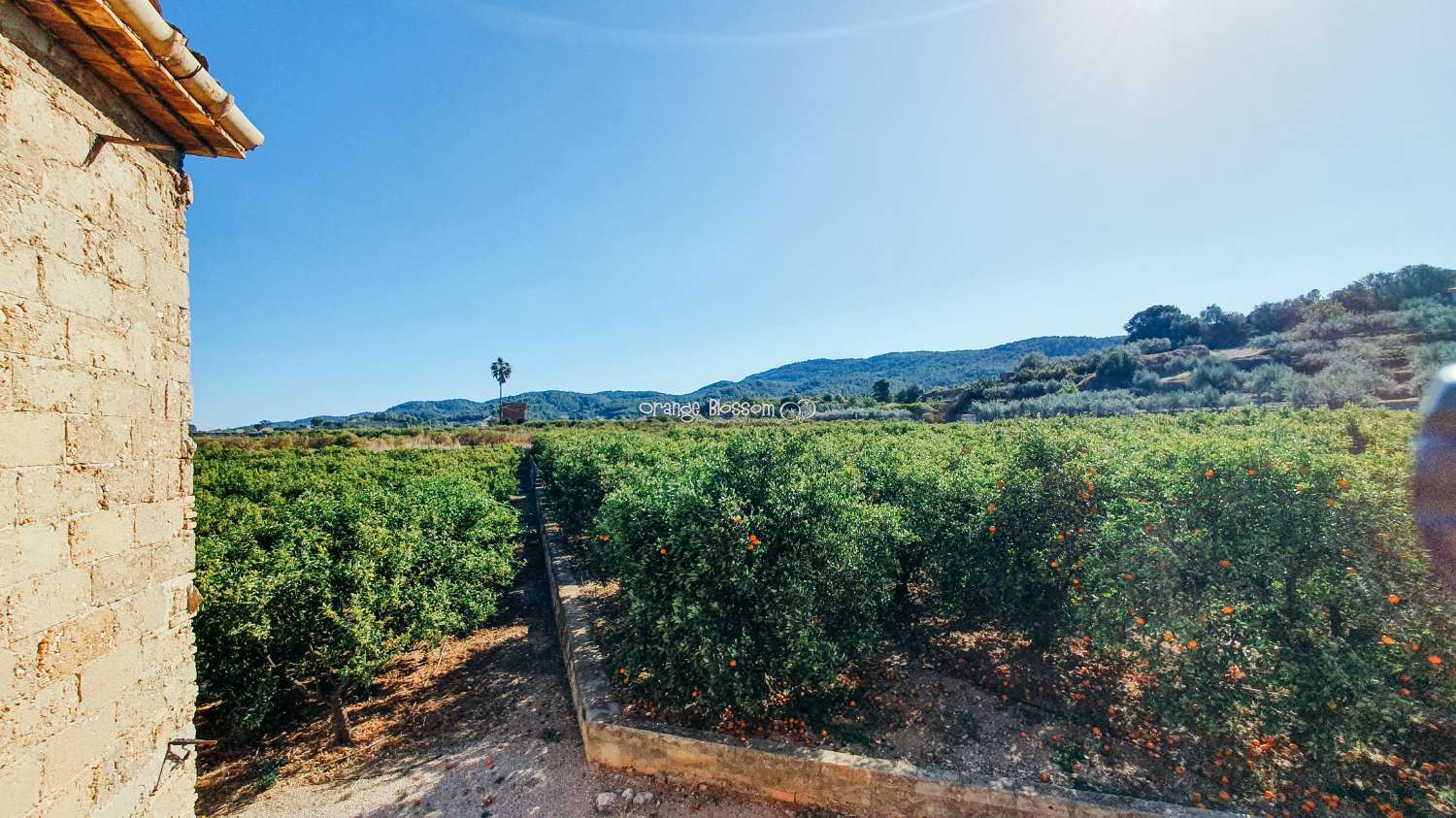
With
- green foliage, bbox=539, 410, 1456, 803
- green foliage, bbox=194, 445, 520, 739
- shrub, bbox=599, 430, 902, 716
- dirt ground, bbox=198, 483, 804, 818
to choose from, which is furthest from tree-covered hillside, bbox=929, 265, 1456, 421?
green foliage, bbox=194, 445, 520, 739

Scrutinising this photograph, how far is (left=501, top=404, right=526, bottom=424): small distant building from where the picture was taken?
86.5 m

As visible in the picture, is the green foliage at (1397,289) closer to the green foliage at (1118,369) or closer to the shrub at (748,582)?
the green foliage at (1118,369)

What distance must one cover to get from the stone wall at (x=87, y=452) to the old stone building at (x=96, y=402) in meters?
0.01

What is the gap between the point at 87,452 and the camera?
3.46 meters

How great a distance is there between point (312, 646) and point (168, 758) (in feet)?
11.5

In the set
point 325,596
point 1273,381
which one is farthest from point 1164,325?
point 325,596

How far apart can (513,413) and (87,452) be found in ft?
297

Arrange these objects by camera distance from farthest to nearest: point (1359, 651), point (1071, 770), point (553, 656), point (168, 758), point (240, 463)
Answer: point (240, 463) → point (553, 656) → point (1071, 770) → point (1359, 651) → point (168, 758)

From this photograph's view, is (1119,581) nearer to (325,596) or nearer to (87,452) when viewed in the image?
(87,452)

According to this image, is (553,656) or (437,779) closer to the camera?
(437,779)

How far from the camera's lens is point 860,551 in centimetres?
721

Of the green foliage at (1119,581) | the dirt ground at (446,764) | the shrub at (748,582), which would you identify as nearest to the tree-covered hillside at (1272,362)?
the green foliage at (1119,581)

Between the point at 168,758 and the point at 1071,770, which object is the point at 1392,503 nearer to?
the point at 1071,770

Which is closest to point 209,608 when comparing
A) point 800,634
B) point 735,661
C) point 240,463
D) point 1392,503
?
point 735,661
